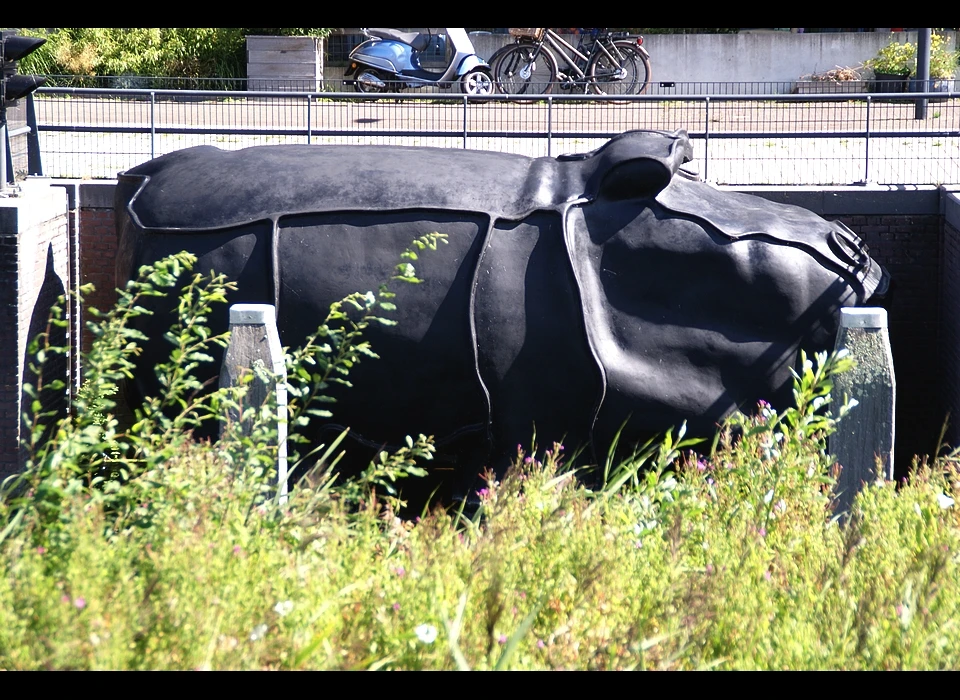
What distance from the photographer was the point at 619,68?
2244 cm

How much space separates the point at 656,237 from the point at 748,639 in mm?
3067

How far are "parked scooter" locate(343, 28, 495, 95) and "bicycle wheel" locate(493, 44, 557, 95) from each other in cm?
78

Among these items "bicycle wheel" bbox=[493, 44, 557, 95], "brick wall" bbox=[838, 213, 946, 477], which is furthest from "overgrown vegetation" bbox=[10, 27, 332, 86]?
"brick wall" bbox=[838, 213, 946, 477]

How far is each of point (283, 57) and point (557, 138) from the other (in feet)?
38.0

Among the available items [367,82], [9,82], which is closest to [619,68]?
[367,82]

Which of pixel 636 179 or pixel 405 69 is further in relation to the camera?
pixel 405 69

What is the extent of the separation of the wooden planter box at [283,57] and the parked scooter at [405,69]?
1.24 meters

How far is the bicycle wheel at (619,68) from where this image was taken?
2233cm

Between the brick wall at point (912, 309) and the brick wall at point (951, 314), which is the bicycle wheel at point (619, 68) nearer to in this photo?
the brick wall at point (912, 309)

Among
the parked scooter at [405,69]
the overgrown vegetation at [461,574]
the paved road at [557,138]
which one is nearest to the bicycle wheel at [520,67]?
the parked scooter at [405,69]

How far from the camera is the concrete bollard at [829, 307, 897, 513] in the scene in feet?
19.5

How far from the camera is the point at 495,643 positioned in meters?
3.53

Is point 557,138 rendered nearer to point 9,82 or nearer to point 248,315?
point 9,82
